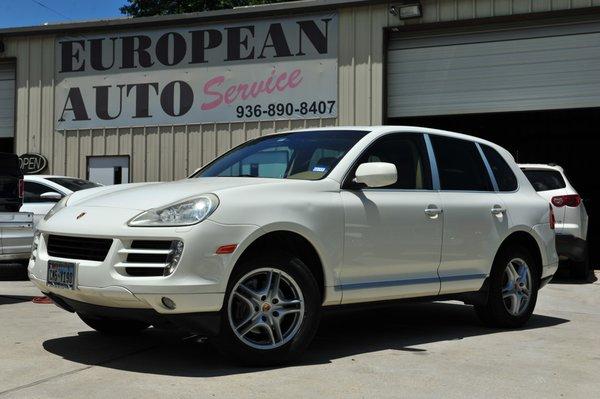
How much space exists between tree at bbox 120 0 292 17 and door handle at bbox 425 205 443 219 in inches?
992

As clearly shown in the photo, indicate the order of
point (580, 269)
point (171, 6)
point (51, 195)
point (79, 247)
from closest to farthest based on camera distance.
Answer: point (79, 247), point (51, 195), point (580, 269), point (171, 6)

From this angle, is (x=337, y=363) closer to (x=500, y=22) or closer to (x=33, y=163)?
(x=500, y=22)

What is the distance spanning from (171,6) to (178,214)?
2810 cm

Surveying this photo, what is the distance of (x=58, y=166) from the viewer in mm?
16109

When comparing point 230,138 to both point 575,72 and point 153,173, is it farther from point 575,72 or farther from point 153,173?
point 575,72

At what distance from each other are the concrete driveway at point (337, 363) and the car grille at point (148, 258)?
2.16 feet

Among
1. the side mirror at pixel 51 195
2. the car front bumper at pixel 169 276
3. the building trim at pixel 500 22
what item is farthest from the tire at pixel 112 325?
the building trim at pixel 500 22

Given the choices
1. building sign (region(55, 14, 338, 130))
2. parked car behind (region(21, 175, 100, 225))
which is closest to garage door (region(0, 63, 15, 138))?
building sign (region(55, 14, 338, 130))

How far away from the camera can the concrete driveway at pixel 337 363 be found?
13.7 feet

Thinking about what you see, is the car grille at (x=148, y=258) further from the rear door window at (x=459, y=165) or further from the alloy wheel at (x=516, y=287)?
the alloy wheel at (x=516, y=287)

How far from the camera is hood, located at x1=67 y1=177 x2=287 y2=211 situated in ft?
14.9

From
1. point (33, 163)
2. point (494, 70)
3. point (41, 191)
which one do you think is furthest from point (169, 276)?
point (33, 163)

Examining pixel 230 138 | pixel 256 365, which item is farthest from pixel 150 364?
pixel 230 138

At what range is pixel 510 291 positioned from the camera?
6.43 metres
